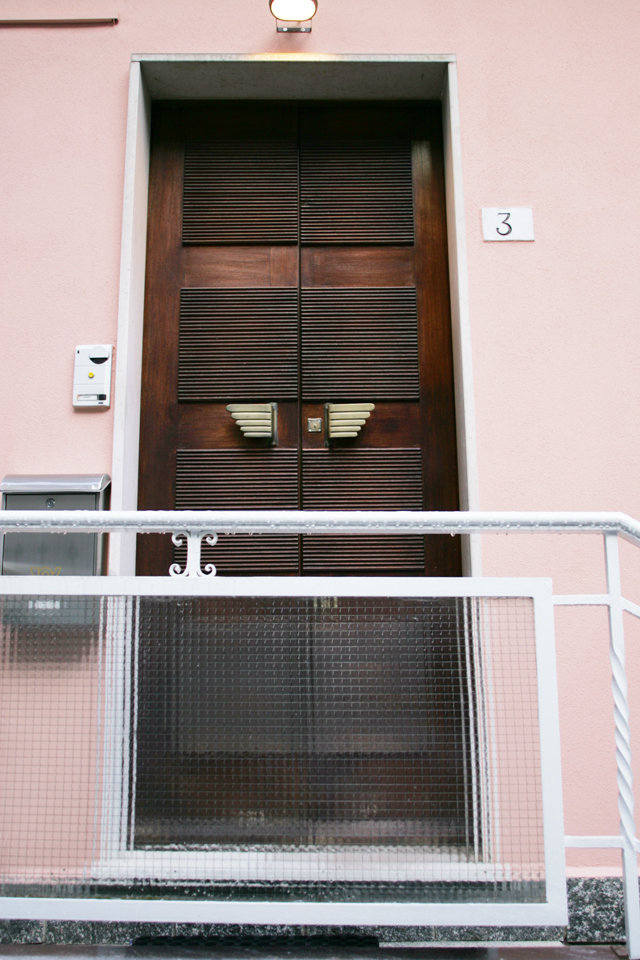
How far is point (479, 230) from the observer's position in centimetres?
255

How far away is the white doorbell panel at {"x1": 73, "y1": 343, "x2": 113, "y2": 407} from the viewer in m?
2.46

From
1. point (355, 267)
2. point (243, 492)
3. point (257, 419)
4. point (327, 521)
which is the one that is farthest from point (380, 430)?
point (327, 521)

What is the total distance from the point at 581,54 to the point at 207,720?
2781mm

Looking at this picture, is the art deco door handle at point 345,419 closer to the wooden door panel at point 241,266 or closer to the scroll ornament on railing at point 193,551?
the wooden door panel at point 241,266

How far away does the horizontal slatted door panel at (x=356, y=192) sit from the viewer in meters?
2.76

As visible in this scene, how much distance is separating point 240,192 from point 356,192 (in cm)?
47

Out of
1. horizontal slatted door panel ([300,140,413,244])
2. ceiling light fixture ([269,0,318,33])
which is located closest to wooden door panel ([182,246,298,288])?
horizontal slatted door panel ([300,140,413,244])

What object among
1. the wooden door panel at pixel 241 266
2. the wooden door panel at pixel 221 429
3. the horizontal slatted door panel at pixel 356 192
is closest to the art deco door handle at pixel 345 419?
the wooden door panel at pixel 221 429

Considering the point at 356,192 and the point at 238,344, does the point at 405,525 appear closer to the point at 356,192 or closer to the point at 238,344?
the point at 238,344

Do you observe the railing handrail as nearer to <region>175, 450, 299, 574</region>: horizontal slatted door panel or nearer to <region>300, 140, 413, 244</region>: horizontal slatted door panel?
<region>175, 450, 299, 574</region>: horizontal slatted door panel

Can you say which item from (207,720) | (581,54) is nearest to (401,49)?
(581,54)

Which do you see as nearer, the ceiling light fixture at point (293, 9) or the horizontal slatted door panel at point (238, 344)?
the ceiling light fixture at point (293, 9)

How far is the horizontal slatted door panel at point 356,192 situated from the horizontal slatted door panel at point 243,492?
92cm

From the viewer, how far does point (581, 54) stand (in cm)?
265
